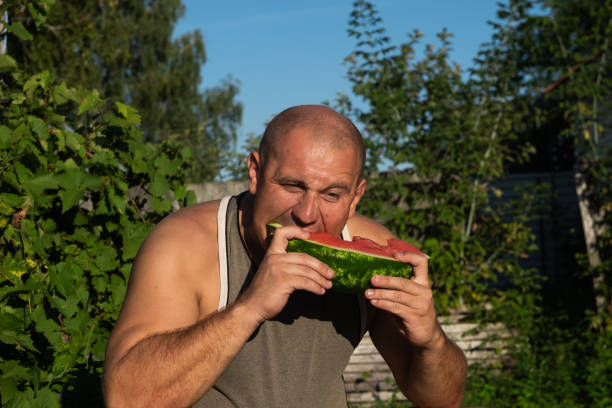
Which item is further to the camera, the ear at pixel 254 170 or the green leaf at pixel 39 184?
the green leaf at pixel 39 184

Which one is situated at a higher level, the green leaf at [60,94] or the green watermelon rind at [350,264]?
the green leaf at [60,94]

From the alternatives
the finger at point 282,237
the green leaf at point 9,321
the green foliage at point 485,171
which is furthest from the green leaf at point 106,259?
the green foliage at point 485,171

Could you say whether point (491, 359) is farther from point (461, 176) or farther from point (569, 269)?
point (569, 269)

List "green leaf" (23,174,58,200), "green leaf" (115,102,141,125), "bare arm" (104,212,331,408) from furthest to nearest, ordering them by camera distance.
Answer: "green leaf" (115,102,141,125), "green leaf" (23,174,58,200), "bare arm" (104,212,331,408)

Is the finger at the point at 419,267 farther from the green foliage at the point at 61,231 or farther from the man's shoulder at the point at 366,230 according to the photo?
the green foliage at the point at 61,231

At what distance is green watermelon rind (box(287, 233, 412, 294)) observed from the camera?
241 centimetres

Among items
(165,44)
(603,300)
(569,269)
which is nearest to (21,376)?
(603,300)

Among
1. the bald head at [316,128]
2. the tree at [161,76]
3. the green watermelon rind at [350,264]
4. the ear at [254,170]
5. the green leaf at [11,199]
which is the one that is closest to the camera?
the green watermelon rind at [350,264]

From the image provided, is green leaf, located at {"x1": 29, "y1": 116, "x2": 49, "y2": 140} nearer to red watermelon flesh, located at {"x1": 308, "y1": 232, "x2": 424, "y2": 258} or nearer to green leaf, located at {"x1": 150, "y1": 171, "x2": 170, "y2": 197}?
green leaf, located at {"x1": 150, "y1": 171, "x2": 170, "y2": 197}

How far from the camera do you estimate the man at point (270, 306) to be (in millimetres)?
2277

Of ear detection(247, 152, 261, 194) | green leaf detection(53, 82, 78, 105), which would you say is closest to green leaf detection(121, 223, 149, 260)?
green leaf detection(53, 82, 78, 105)

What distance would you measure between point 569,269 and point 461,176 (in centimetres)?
490

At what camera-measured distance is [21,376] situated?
2.82 m

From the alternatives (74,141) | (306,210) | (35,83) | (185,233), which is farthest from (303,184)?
(35,83)
